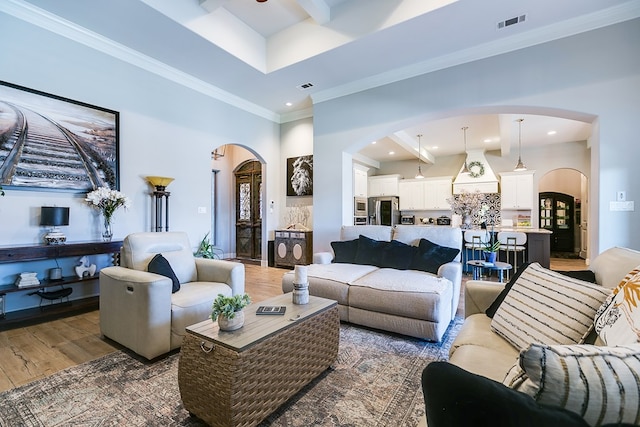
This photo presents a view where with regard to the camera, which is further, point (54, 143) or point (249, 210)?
point (249, 210)

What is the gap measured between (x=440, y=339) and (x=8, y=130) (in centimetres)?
470

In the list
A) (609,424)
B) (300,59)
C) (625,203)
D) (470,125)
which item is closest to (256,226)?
(300,59)

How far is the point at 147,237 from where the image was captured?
2.70 m

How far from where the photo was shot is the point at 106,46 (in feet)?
11.7

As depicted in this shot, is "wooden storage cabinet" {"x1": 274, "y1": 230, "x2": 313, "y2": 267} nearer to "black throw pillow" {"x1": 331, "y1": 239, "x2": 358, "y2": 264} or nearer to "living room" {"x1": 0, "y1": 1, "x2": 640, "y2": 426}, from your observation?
"living room" {"x1": 0, "y1": 1, "x2": 640, "y2": 426}

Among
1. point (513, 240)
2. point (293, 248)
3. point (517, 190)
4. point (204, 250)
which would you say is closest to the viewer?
point (204, 250)

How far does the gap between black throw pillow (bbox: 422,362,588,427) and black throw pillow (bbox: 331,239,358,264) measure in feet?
9.79

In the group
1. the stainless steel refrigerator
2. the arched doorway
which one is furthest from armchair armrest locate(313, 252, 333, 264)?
the arched doorway

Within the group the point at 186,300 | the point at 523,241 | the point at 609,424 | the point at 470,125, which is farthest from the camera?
the point at 470,125

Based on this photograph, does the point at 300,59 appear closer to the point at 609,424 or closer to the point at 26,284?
the point at 26,284

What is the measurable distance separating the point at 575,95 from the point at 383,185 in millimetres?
6046

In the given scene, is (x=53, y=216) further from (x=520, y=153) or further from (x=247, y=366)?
(x=520, y=153)

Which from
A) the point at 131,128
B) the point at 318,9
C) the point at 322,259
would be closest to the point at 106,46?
the point at 131,128

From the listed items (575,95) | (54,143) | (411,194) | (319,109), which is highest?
(319,109)
